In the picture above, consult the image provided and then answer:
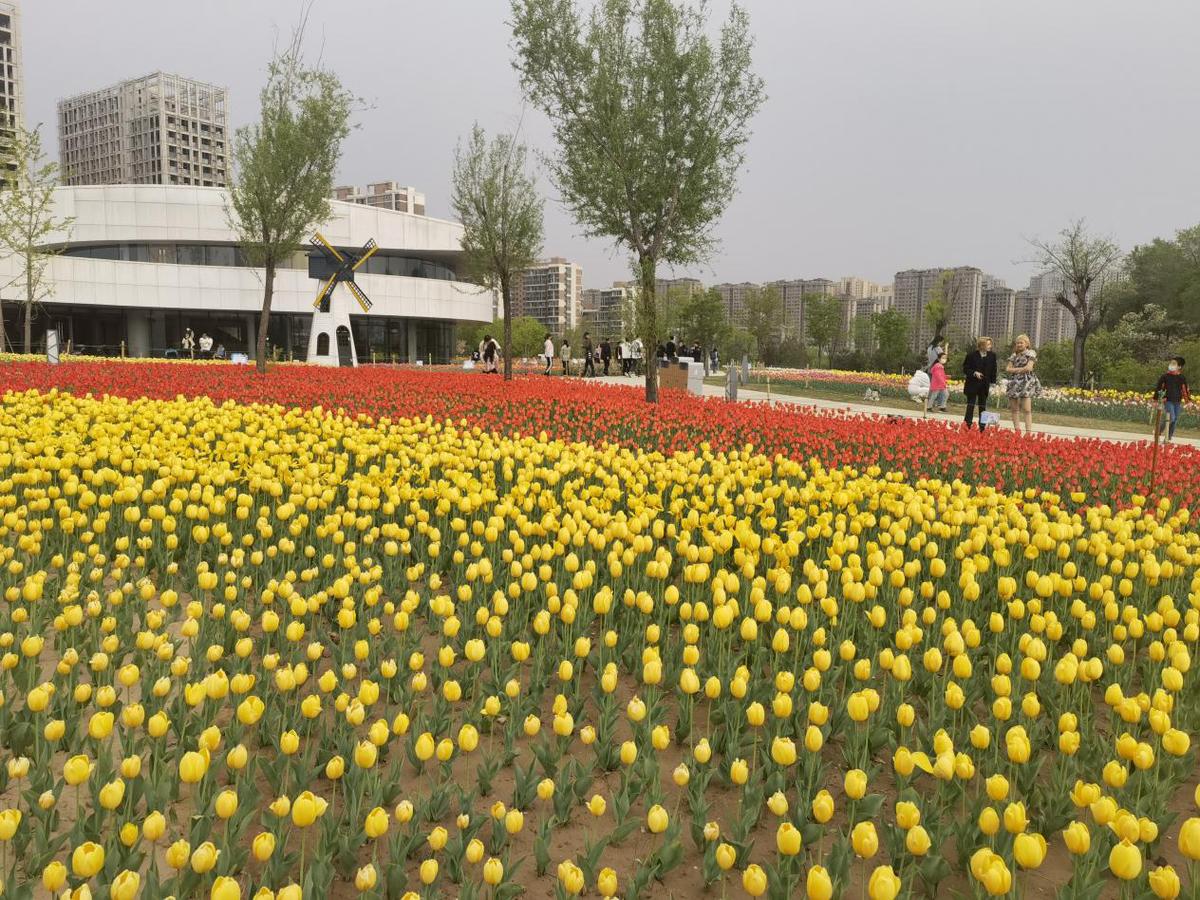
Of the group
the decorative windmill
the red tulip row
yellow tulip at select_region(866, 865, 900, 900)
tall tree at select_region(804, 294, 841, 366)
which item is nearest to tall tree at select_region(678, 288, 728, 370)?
tall tree at select_region(804, 294, 841, 366)

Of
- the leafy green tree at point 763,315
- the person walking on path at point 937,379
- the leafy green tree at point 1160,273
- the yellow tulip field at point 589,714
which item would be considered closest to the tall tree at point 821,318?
the leafy green tree at point 763,315

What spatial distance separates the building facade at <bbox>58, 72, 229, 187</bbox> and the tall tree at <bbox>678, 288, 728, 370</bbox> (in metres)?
123

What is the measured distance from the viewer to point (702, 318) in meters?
73.5

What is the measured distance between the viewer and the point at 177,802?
3.12 meters

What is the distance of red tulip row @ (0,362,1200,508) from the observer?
8602mm

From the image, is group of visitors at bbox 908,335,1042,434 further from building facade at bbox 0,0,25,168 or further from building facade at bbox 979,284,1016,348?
building facade at bbox 0,0,25,168

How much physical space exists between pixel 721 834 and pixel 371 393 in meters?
13.1

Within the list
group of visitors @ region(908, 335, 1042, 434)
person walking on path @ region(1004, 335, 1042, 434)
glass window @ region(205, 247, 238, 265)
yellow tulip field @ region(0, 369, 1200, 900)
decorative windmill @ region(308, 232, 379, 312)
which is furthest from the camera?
glass window @ region(205, 247, 238, 265)

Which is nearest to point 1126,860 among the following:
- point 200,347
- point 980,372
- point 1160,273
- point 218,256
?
point 980,372

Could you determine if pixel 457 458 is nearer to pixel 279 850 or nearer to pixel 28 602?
pixel 28 602

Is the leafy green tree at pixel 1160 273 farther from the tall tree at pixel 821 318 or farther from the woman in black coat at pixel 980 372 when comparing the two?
the woman in black coat at pixel 980 372

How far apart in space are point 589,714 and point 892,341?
64063mm

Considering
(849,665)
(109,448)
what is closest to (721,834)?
(849,665)

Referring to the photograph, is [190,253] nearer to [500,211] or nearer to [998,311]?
[500,211]
